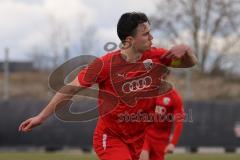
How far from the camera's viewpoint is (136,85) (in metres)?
8.43

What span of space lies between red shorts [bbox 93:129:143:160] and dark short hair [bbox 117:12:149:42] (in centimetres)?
110

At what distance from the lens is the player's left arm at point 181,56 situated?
7.66 metres

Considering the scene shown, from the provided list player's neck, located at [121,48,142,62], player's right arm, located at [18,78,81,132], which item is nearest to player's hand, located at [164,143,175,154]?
player's neck, located at [121,48,142,62]

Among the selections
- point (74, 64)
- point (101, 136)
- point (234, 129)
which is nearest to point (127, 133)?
point (101, 136)

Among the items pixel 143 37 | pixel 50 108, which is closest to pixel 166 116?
pixel 143 37

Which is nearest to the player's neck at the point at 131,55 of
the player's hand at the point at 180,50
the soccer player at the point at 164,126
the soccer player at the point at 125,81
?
the soccer player at the point at 125,81

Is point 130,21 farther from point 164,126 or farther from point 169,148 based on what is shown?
point 169,148

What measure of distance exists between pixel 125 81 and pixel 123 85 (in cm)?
5

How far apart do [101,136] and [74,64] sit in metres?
7.44

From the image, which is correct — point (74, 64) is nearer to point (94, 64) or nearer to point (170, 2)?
point (94, 64)

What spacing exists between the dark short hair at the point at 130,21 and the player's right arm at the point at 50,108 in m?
0.75

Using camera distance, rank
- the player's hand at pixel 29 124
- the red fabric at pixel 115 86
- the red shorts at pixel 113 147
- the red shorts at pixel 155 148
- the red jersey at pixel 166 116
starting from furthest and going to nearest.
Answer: the red jersey at pixel 166 116 → the red shorts at pixel 155 148 → the red fabric at pixel 115 86 → the red shorts at pixel 113 147 → the player's hand at pixel 29 124

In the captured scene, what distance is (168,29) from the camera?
45.5 metres

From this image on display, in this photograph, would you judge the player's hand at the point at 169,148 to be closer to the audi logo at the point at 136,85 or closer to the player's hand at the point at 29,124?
the audi logo at the point at 136,85
